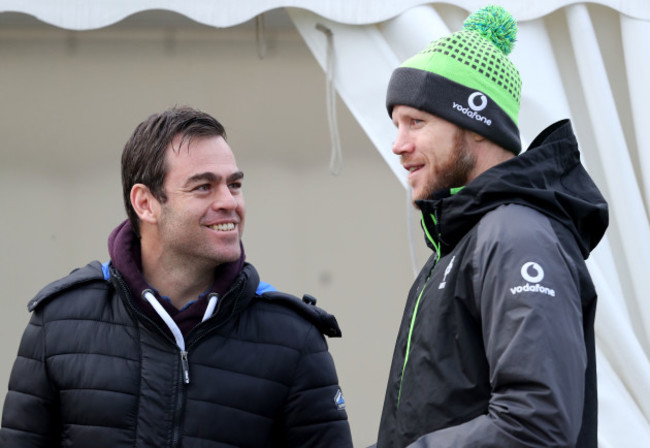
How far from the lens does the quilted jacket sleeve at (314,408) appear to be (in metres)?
1.75

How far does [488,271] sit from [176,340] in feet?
2.27

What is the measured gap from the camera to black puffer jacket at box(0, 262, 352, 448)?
1692mm

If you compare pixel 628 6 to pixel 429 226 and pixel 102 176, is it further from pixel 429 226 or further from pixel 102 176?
pixel 102 176

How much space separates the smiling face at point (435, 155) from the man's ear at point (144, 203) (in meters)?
0.56

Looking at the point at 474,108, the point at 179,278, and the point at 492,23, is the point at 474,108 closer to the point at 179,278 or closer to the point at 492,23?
the point at 492,23

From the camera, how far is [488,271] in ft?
4.06

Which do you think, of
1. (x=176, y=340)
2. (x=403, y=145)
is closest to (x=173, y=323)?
(x=176, y=340)

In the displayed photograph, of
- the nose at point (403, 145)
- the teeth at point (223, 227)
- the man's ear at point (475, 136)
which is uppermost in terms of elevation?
the man's ear at point (475, 136)

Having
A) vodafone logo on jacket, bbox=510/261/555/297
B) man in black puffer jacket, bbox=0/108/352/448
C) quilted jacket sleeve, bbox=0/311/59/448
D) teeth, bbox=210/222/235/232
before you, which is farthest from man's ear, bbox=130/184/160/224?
vodafone logo on jacket, bbox=510/261/555/297

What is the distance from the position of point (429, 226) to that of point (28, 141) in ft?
6.30

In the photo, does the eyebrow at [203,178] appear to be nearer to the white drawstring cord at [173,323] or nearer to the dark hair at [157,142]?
the dark hair at [157,142]

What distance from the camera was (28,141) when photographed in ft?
9.90

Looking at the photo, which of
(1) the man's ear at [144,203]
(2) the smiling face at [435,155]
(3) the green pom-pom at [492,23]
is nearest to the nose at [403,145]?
(2) the smiling face at [435,155]

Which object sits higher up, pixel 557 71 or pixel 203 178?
pixel 557 71
